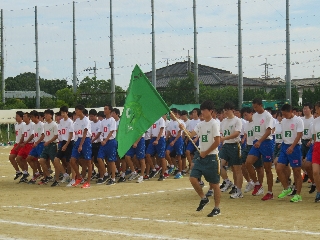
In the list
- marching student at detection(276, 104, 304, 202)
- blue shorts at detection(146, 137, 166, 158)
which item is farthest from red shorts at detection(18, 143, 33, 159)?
marching student at detection(276, 104, 304, 202)

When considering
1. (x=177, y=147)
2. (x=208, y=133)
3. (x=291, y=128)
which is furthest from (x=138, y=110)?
(x=177, y=147)

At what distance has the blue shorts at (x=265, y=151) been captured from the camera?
596 inches

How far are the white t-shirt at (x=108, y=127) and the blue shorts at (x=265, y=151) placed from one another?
17.1 ft

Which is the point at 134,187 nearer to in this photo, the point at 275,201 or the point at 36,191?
the point at 36,191

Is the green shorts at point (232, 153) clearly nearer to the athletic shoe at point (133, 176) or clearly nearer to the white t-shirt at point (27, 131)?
the athletic shoe at point (133, 176)

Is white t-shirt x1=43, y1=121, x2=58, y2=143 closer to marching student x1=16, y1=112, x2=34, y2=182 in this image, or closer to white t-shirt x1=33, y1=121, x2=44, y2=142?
white t-shirt x1=33, y1=121, x2=44, y2=142

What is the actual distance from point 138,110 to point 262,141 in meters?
3.22

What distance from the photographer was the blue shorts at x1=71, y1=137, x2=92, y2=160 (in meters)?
18.7

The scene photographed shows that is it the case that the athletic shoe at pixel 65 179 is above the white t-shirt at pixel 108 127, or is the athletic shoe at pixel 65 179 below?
below

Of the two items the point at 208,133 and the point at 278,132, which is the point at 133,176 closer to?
the point at 278,132

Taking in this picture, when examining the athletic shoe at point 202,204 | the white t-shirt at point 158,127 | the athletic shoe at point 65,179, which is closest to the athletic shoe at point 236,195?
the athletic shoe at point 202,204

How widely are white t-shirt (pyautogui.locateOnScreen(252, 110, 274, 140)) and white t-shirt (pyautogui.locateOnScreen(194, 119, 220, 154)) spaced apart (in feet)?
9.09

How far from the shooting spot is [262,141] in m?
15.1

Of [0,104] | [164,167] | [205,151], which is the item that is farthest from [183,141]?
[0,104]
